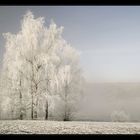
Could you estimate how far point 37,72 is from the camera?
21.7ft

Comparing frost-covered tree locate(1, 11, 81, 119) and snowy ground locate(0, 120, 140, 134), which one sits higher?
frost-covered tree locate(1, 11, 81, 119)

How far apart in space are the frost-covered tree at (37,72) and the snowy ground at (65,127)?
362 millimetres

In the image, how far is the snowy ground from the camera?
584 cm

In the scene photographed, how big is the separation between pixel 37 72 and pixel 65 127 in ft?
4.03

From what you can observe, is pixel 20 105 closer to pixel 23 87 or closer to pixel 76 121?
pixel 23 87

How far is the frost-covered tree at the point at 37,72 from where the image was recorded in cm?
638

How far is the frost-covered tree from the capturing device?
6.38 meters

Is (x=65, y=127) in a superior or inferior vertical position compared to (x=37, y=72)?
inferior

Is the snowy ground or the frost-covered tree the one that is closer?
the snowy ground

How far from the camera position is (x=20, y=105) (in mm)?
6469

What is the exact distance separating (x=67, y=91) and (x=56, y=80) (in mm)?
288

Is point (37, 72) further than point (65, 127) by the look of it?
Yes

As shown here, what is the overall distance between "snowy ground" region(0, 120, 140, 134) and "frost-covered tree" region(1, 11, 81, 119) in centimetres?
36
